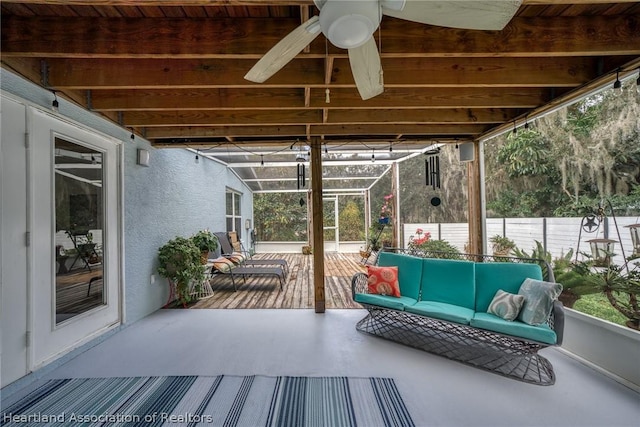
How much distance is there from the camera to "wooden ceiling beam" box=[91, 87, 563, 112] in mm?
2869

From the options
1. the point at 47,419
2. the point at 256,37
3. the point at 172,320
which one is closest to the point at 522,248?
the point at 256,37

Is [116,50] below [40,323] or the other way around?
the other way around

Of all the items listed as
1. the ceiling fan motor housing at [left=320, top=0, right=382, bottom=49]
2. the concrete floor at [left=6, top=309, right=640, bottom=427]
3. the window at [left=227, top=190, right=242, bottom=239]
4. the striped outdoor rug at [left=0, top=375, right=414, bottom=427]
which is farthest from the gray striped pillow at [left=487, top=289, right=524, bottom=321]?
the window at [left=227, top=190, right=242, bottom=239]

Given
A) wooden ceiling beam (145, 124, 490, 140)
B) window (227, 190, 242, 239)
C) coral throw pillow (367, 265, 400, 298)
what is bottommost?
coral throw pillow (367, 265, 400, 298)

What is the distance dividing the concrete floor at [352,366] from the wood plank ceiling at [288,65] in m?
2.59

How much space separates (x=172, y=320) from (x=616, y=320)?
16.1 ft

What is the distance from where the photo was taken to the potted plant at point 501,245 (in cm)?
413

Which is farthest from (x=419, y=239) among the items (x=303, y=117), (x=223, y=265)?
(x=223, y=265)

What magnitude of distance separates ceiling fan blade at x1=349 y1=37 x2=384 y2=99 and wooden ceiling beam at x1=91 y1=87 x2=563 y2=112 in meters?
1.11

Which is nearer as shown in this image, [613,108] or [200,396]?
[200,396]

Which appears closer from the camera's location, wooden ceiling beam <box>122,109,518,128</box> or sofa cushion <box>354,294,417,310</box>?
sofa cushion <box>354,294,417,310</box>

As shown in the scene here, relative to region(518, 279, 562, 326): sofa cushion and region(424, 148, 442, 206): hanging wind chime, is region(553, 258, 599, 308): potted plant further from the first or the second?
region(424, 148, 442, 206): hanging wind chime

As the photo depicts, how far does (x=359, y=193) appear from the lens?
9805mm

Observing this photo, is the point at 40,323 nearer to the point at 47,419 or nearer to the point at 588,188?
the point at 47,419
